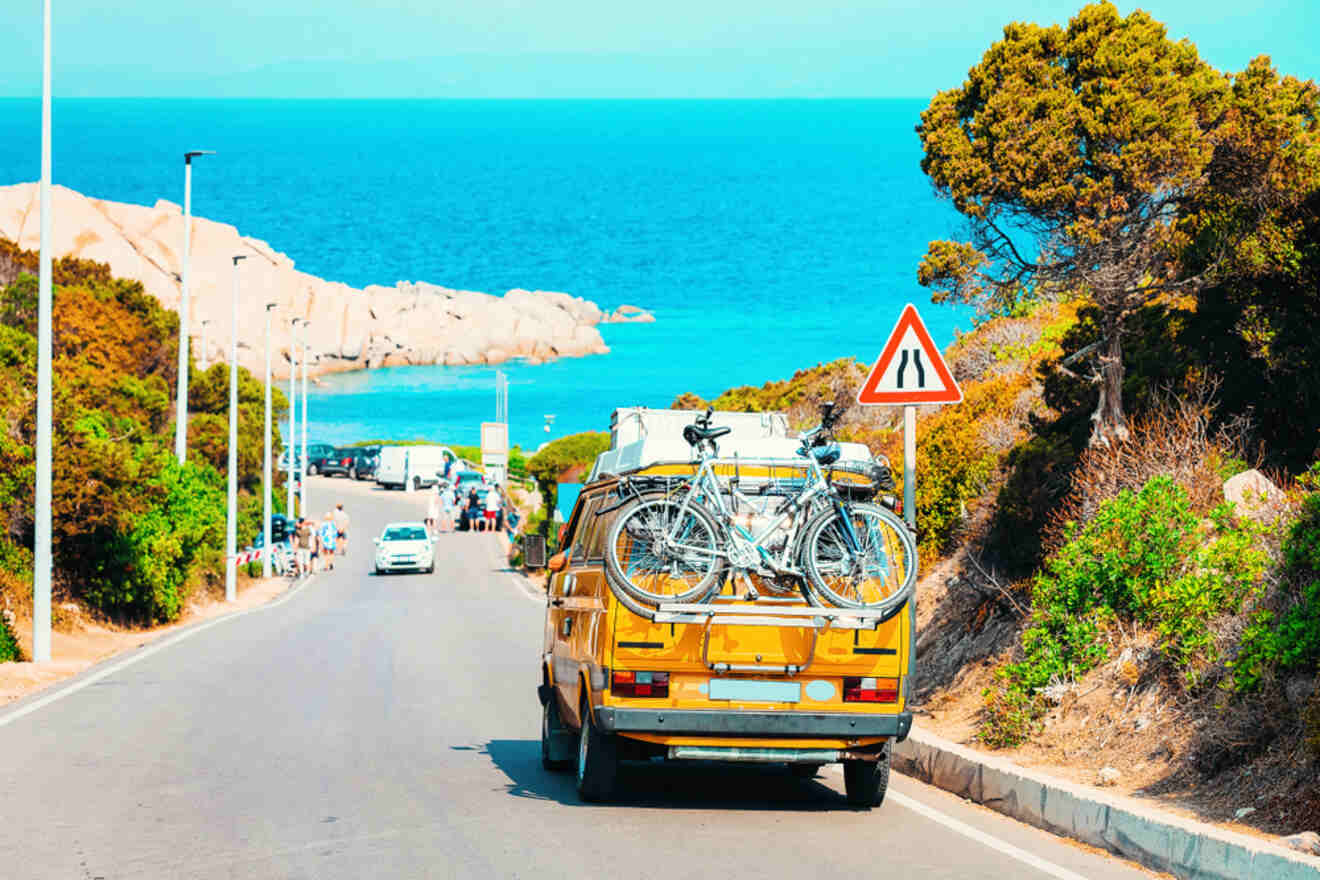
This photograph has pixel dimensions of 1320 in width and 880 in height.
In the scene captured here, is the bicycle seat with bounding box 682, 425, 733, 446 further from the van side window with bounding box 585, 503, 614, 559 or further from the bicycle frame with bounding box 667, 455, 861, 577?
the van side window with bounding box 585, 503, 614, 559

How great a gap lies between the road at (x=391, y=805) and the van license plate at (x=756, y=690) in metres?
0.80

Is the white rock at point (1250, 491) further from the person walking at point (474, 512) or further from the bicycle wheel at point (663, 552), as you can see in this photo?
the person walking at point (474, 512)

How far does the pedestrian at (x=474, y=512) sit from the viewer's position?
6738 centimetres

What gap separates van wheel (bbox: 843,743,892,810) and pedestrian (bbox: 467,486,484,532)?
188 feet

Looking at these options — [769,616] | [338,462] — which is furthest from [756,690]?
[338,462]

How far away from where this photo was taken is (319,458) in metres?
92.4

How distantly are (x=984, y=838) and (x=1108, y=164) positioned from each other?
615cm

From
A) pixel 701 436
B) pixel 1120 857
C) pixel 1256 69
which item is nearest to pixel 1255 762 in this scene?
pixel 1120 857

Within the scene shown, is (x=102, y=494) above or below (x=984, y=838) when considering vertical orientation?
above

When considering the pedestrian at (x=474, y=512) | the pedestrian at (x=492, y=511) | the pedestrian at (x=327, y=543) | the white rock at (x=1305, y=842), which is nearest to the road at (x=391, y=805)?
the white rock at (x=1305, y=842)

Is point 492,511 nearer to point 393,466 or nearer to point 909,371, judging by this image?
point 393,466

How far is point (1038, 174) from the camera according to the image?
13.2 meters

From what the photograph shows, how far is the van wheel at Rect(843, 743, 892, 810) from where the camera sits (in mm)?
10359

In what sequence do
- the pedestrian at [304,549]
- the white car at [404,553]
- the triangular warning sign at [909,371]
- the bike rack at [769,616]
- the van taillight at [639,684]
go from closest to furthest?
the bike rack at [769,616]
the van taillight at [639,684]
the triangular warning sign at [909,371]
the white car at [404,553]
the pedestrian at [304,549]
